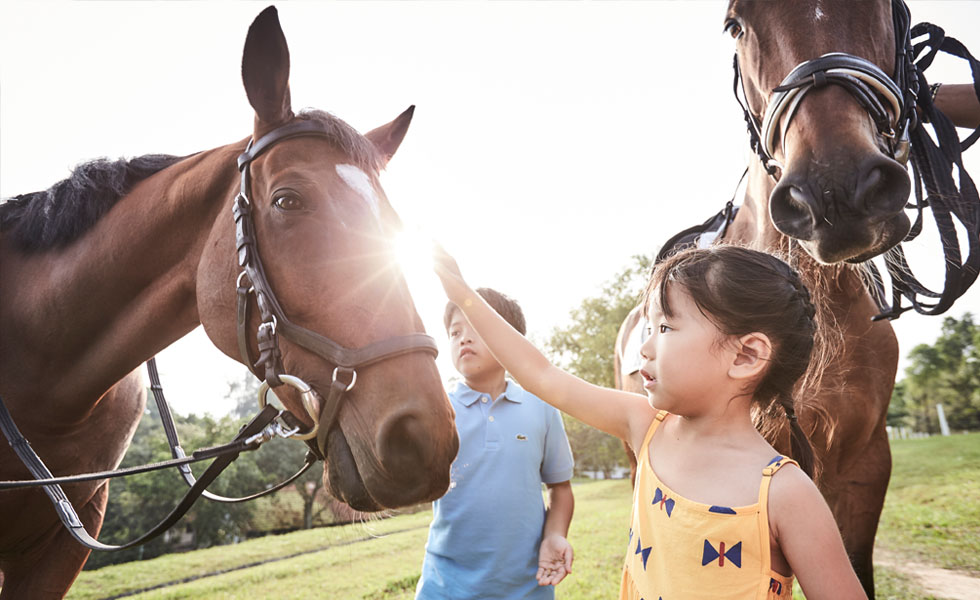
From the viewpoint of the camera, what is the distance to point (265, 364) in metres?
1.87

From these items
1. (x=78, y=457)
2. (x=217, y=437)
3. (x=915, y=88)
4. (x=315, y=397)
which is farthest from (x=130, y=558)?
(x=915, y=88)

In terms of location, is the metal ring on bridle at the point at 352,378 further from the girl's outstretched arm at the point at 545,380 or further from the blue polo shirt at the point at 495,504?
the blue polo shirt at the point at 495,504

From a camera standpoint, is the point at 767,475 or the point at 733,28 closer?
the point at 767,475

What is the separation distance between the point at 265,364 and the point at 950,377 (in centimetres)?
5656

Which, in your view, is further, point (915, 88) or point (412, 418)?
point (915, 88)

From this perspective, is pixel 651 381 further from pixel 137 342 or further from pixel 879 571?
pixel 879 571

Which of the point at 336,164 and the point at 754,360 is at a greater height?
the point at 336,164

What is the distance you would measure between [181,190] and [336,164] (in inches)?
33.7

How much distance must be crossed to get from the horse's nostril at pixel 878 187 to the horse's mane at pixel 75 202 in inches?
113

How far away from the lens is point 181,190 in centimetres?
240

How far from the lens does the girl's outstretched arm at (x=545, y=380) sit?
Answer: 1.90 metres

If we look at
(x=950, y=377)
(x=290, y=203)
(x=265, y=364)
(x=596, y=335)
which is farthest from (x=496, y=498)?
(x=950, y=377)

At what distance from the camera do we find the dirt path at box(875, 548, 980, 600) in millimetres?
5750

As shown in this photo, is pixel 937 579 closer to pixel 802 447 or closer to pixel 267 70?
pixel 802 447
